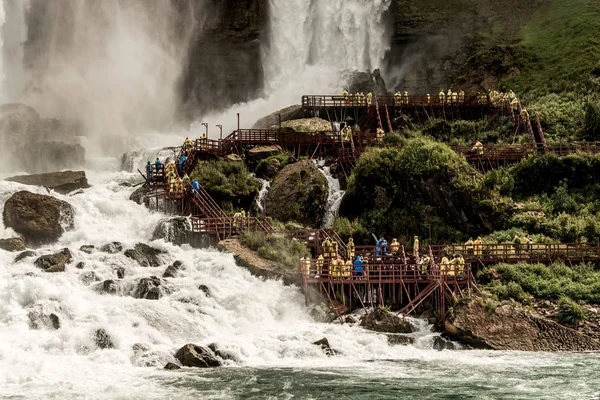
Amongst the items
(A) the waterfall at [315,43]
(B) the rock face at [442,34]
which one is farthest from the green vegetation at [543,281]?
(A) the waterfall at [315,43]

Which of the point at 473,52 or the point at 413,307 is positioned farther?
the point at 473,52

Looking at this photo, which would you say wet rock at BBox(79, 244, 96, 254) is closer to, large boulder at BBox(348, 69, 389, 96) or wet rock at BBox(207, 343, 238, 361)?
wet rock at BBox(207, 343, 238, 361)

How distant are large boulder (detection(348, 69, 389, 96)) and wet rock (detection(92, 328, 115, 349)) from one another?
42753 millimetres

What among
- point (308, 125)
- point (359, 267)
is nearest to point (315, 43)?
point (308, 125)

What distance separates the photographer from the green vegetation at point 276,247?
127 feet

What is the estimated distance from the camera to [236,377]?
25.9m

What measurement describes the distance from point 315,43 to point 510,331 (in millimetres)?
52009

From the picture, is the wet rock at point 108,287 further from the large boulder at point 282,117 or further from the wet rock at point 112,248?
the large boulder at point 282,117

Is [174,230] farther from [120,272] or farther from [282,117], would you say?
[282,117]

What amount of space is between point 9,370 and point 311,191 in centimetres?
2442

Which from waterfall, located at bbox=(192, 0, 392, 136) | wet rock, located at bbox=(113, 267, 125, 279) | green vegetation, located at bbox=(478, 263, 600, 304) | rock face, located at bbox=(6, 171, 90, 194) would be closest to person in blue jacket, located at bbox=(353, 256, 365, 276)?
green vegetation, located at bbox=(478, 263, 600, 304)

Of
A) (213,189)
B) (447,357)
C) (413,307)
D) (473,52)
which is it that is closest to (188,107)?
(473,52)

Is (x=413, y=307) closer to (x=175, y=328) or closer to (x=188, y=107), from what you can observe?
(x=175, y=328)

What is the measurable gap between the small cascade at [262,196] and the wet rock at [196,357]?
63.8 feet
